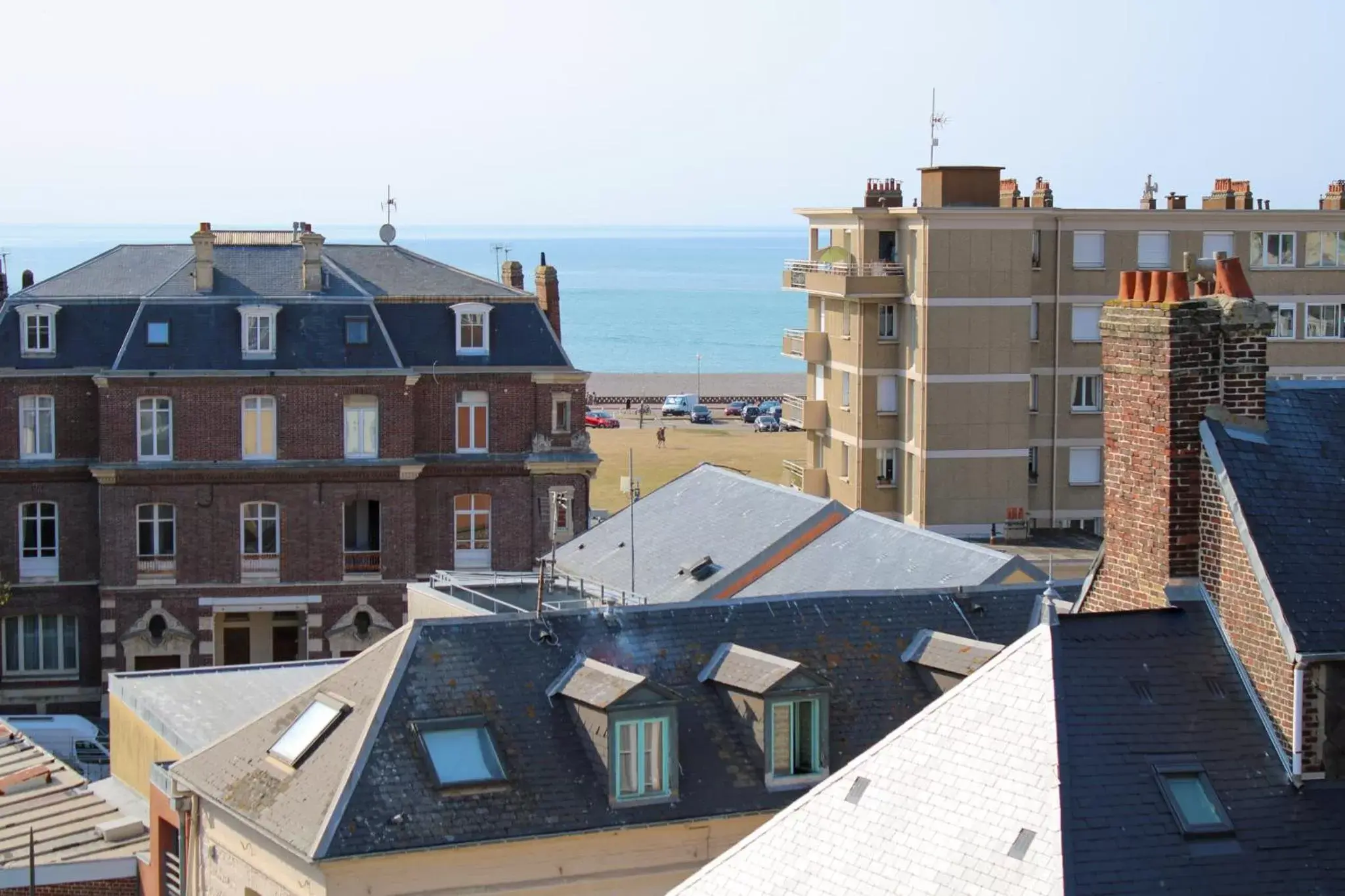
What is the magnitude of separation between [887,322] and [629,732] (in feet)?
121

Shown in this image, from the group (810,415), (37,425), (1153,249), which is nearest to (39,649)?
(37,425)

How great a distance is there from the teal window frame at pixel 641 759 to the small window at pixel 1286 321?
1648 inches

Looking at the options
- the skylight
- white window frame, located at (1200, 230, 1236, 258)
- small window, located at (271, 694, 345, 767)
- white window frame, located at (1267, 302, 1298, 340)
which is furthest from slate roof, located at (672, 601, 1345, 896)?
white window frame, located at (1267, 302, 1298, 340)

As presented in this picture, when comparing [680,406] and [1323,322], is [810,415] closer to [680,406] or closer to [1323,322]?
[1323,322]

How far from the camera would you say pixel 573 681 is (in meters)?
23.4

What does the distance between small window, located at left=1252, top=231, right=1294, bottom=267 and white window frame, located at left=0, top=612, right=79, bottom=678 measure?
34.5 m

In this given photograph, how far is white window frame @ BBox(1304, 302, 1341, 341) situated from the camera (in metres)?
60.7

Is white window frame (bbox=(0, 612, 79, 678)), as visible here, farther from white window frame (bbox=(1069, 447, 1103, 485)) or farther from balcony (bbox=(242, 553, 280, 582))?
white window frame (bbox=(1069, 447, 1103, 485))

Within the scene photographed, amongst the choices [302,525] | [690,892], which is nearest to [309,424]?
[302,525]

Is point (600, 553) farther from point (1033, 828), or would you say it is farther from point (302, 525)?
point (1033, 828)

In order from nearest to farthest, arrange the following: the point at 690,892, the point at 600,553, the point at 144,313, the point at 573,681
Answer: the point at 690,892
the point at 573,681
the point at 600,553
the point at 144,313

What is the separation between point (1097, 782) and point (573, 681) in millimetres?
9138

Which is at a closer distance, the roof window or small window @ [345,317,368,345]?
the roof window

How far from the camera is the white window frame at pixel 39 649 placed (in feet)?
165
